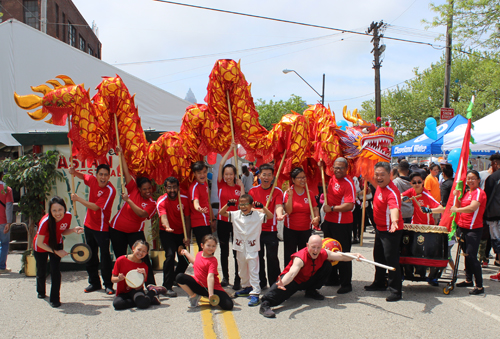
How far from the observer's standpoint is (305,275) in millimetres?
4629

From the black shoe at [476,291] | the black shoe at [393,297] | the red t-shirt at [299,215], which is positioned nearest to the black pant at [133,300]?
the red t-shirt at [299,215]

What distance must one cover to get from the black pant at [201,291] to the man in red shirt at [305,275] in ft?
1.28

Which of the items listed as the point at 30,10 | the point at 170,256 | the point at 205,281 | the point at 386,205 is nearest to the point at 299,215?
the point at 386,205

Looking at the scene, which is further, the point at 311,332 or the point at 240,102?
the point at 240,102

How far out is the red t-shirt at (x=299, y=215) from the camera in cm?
512

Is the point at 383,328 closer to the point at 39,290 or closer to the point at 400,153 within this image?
the point at 39,290

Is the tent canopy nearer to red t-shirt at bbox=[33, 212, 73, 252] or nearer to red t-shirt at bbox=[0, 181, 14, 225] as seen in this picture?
red t-shirt at bbox=[33, 212, 73, 252]

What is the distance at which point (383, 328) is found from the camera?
3.88 metres

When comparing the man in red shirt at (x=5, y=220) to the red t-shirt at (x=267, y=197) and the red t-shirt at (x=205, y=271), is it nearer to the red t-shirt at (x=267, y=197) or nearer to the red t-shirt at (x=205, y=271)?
the red t-shirt at (x=205, y=271)

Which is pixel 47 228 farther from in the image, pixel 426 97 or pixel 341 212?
pixel 426 97

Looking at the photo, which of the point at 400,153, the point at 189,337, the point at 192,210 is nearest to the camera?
the point at 189,337

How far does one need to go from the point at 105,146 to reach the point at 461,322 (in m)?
4.81

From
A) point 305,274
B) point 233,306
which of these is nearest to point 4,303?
point 233,306

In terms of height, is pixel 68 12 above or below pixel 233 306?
above
